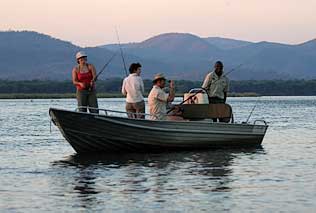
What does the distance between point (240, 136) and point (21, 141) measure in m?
6.61

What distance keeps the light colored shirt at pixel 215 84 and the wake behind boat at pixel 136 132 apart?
754mm

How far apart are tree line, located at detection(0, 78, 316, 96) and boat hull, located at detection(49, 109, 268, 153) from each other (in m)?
96.3

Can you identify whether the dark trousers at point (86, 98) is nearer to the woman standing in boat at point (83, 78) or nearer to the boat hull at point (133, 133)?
the woman standing in boat at point (83, 78)

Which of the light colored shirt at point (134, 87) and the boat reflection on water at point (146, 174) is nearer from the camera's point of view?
the boat reflection on water at point (146, 174)

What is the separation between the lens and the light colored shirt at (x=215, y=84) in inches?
771

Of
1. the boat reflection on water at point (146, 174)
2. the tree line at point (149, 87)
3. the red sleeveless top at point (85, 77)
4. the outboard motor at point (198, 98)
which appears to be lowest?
the tree line at point (149, 87)

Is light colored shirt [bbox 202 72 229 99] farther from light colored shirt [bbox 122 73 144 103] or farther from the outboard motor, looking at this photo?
light colored shirt [bbox 122 73 144 103]

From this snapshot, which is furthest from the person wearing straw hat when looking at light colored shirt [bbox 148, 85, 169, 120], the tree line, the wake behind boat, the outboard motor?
the tree line

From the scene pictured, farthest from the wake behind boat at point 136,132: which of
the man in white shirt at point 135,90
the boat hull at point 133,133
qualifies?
the man in white shirt at point 135,90

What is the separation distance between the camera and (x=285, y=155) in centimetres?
1861

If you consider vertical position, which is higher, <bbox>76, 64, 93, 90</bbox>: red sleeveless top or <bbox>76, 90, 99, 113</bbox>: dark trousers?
<bbox>76, 64, 93, 90</bbox>: red sleeveless top

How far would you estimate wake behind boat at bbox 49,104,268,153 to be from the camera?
17.3 metres

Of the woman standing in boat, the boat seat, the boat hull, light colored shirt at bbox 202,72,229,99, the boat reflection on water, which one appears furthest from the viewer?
light colored shirt at bbox 202,72,229,99

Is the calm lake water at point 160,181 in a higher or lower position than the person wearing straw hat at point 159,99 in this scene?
lower
